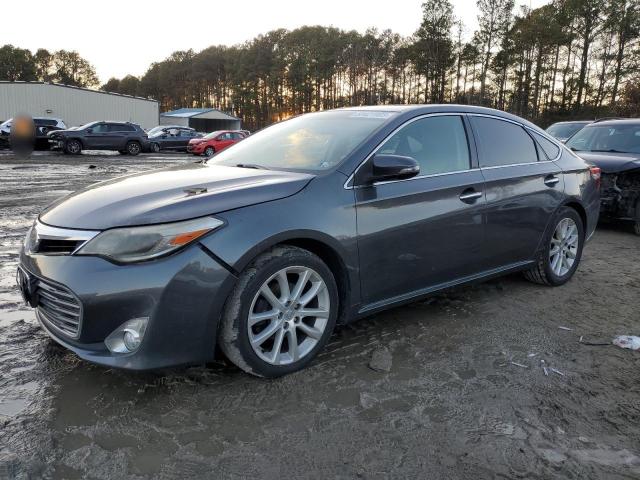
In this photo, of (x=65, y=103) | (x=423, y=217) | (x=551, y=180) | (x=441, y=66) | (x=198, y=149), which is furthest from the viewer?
(x=441, y=66)

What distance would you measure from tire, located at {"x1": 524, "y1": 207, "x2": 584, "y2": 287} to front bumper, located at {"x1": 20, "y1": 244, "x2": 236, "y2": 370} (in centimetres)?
310

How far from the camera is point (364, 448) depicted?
2295 millimetres

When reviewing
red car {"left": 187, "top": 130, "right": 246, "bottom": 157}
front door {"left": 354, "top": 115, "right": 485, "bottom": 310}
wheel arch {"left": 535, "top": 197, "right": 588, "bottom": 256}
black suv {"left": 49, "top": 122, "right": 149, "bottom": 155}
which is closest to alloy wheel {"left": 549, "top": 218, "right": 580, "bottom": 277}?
wheel arch {"left": 535, "top": 197, "right": 588, "bottom": 256}

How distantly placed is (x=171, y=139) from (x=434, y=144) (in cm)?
2746

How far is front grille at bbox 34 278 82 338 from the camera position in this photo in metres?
2.48

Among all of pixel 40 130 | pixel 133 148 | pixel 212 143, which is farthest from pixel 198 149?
pixel 40 130

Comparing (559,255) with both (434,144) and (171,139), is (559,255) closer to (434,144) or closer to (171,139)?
(434,144)

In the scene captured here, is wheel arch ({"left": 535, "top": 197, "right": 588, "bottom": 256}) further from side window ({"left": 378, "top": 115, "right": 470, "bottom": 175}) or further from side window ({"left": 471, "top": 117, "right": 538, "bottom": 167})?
side window ({"left": 378, "top": 115, "right": 470, "bottom": 175})

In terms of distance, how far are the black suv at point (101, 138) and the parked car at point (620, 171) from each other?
72.2ft

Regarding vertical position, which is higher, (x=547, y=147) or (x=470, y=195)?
(x=547, y=147)

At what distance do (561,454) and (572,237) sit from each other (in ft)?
9.75

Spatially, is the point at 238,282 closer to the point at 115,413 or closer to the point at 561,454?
the point at 115,413

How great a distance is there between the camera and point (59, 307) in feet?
8.44

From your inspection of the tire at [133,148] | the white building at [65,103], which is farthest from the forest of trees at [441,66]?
the tire at [133,148]
